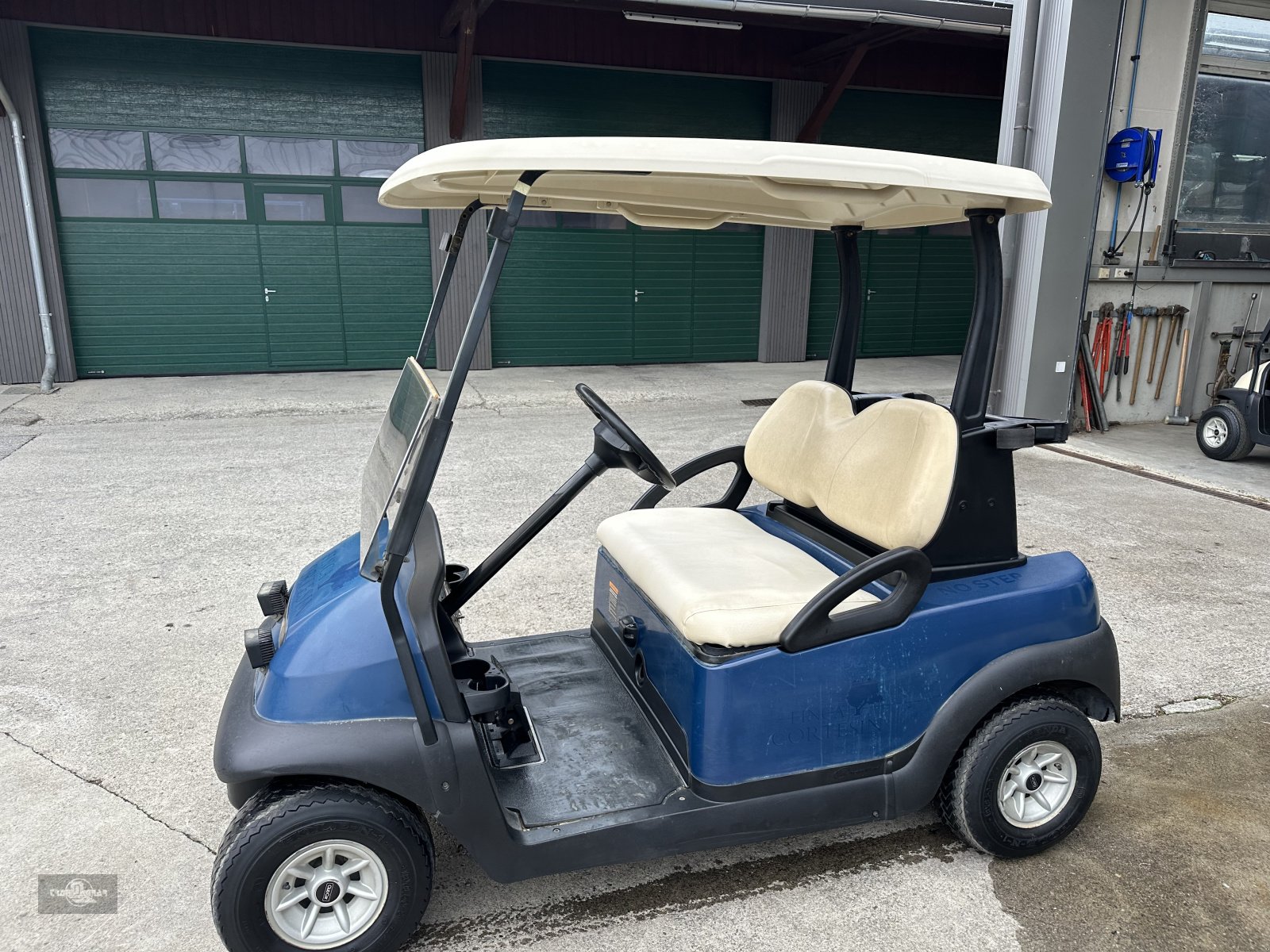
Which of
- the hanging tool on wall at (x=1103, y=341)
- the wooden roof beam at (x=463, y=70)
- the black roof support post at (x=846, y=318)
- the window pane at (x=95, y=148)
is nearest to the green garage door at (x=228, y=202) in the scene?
the window pane at (x=95, y=148)

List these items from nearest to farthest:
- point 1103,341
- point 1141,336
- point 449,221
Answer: point 1103,341 < point 1141,336 < point 449,221

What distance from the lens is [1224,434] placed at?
22.5 feet

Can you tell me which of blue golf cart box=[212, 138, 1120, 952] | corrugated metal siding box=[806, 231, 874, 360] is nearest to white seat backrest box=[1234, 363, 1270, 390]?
blue golf cart box=[212, 138, 1120, 952]

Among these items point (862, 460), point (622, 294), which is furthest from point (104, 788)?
point (622, 294)

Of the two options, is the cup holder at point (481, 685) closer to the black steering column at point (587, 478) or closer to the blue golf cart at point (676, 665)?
the blue golf cart at point (676, 665)

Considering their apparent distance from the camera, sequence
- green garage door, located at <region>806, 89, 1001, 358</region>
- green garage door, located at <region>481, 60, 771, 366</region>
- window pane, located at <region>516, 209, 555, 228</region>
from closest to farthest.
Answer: green garage door, located at <region>481, 60, 771, 366</region>, window pane, located at <region>516, 209, 555, 228</region>, green garage door, located at <region>806, 89, 1001, 358</region>

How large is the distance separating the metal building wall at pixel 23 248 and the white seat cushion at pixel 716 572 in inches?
351

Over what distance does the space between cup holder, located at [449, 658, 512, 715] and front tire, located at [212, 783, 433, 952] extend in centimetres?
28

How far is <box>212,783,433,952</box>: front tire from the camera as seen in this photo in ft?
6.09

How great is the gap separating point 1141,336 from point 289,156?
342 inches

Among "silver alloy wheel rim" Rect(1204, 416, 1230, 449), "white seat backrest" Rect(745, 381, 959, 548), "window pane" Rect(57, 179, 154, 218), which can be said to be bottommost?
"silver alloy wheel rim" Rect(1204, 416, 1230, 449)

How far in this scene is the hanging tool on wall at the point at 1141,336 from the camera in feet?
25.5

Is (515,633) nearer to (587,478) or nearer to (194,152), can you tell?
(587,478)

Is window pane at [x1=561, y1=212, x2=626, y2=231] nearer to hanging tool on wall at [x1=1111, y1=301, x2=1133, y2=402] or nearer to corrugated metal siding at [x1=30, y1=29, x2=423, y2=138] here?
corrugated metal siding at [x1=30, y1=29, x2=423, y2=138]
